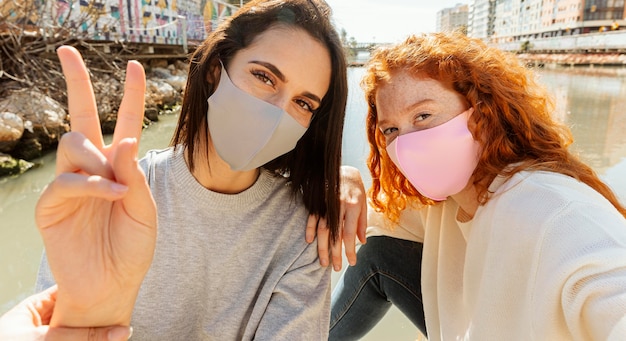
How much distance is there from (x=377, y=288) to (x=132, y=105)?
1242 millimetres

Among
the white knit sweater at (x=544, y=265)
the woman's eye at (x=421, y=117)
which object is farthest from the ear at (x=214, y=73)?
the white knit sweater at (x=544, y=265)

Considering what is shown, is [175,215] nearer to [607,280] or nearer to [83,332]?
[83,332]

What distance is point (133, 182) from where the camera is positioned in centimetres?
75

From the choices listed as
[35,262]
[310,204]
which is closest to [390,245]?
[310,204]

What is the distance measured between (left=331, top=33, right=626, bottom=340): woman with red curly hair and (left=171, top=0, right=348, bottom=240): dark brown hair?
0.55 feet

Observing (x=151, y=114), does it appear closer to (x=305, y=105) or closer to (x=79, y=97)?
(x=305, y=105)

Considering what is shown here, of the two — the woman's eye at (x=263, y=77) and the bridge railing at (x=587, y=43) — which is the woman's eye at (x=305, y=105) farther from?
the bridge railing at (x=587, y=43)

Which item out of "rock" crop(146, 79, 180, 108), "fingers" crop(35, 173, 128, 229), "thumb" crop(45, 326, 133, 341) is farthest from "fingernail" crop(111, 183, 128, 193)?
"rock" crop(146, 79, 180, 108)

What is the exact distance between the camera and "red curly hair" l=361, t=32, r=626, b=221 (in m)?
1.26

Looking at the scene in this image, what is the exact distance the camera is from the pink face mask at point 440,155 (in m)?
1.29

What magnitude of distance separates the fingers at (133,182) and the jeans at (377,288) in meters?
1.09

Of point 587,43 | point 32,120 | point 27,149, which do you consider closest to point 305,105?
point 27,149

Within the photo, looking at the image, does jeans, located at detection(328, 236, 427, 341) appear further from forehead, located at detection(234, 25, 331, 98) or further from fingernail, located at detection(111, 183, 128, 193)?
fingernail, located at detection(111, 183, 128, 193)

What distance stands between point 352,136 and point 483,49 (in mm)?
4052
